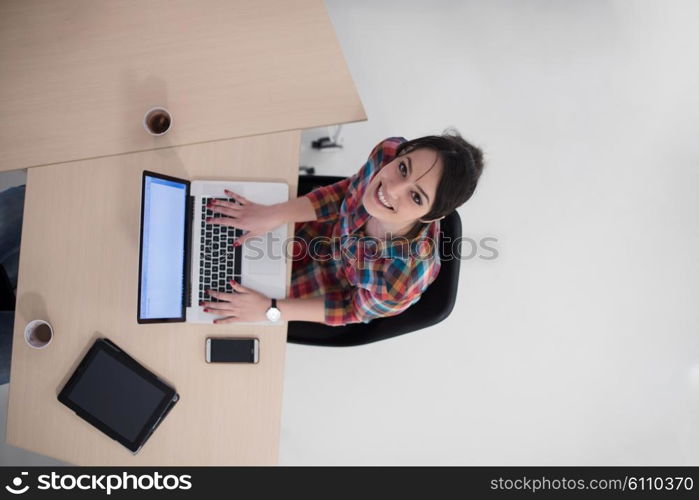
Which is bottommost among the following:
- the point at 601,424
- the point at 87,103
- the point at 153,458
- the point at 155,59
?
the point at 601,424

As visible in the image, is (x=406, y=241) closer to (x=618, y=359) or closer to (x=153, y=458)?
(x=153, y=458)

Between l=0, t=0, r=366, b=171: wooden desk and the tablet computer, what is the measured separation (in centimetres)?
57

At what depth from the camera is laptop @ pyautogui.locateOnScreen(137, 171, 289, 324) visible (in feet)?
3.95

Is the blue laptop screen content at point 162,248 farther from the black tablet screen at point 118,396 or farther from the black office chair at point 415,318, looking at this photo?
the black office chair at point 415,318

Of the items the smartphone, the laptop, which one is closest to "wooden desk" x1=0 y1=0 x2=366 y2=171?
the laptop

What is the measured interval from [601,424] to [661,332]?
495mm

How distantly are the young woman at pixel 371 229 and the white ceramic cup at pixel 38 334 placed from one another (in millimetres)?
445

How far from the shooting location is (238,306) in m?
1.28

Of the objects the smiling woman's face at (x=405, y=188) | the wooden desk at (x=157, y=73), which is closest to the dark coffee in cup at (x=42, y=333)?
the wooden desk at (x=157, y=73)

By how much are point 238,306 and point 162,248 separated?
0.81ft

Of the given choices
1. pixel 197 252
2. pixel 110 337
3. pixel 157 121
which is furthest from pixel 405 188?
pixel 110 337

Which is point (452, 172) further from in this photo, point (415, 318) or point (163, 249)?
point (163, 249)
